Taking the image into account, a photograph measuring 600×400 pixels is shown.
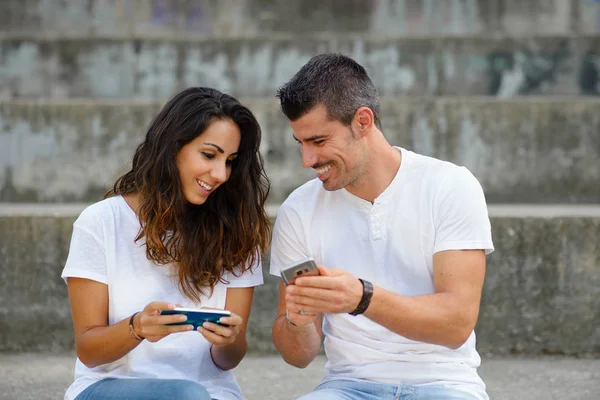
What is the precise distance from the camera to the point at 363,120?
267cm

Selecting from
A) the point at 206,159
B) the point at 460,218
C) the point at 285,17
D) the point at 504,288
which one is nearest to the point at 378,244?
the point at 460,218

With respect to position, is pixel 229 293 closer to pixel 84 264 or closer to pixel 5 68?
pixel 84 264

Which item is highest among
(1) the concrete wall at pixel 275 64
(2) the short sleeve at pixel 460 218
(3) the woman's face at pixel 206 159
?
(1) the concrete wall at pixel 275 64

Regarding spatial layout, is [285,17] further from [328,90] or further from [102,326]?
[102,326]

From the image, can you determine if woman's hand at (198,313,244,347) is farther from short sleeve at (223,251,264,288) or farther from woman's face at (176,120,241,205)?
woman's face at (176,120,241,205)

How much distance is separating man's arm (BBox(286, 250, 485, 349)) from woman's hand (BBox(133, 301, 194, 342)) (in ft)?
1.04

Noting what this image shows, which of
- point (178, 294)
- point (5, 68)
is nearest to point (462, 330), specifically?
point (178, 294)

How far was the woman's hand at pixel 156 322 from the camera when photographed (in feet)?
7.70

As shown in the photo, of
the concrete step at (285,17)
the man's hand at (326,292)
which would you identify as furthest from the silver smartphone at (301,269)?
the concrete step at (285,17)

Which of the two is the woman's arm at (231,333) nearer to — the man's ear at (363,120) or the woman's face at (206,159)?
the woman's face at (206,159)

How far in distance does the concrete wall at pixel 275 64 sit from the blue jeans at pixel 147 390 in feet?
12.4

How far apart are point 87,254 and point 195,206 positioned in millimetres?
433

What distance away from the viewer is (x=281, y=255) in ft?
9.03

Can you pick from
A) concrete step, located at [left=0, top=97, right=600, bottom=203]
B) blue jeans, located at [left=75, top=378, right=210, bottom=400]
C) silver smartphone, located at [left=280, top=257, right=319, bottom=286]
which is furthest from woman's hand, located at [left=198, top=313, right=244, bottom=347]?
concrete step, located at [left=0, top=97, right=600, bottom=203]
